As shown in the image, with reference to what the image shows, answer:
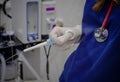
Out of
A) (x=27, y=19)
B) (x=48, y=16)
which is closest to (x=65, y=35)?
(x=27, y=19)

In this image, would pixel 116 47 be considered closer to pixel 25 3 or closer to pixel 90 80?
pixel 90 80

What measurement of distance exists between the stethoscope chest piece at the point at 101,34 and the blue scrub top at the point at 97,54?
15 mm

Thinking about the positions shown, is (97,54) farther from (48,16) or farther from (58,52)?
(58,52)

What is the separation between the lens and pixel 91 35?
3.03 ft

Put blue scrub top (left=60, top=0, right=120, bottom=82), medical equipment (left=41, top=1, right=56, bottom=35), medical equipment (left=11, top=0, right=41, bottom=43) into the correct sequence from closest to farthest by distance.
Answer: blue scrub top (left=60, top=0, right=120, bottom=82)
medical equipment (left=11, top=0, right=41, bottom=43)
medical equipment (left=41, top=1, right=56, bottom=35)

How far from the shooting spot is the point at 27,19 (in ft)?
5.29

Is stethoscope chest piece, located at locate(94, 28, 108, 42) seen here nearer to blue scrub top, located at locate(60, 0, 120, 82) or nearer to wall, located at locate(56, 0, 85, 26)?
blue scrub top, located at locate(60, 0, 120, 82)

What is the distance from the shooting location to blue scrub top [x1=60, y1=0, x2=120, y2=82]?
792 millimetres

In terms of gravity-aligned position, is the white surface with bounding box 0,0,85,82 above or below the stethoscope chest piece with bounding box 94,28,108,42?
below

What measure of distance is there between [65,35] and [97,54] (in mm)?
254

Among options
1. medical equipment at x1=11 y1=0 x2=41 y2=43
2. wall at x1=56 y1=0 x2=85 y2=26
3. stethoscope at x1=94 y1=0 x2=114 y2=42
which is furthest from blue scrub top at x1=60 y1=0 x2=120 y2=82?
wall at x1=56 y1=0 x2=85 y2=26

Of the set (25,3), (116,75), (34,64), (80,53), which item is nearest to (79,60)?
(80,53)

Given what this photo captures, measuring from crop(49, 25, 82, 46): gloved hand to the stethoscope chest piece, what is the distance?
0.23m

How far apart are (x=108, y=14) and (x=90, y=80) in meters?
0.28
